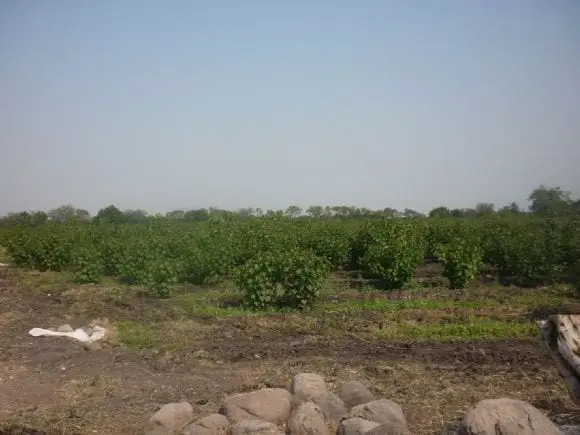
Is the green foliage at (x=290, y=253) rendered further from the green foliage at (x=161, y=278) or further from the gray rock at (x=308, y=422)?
the gray rock at (x=308, y=422)

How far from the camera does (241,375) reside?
28.1 feet

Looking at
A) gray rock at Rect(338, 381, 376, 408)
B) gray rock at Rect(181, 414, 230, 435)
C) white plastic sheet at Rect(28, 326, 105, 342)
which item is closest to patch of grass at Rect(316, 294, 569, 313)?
white plastic sheet at Rect(28, 326, 105, 342)

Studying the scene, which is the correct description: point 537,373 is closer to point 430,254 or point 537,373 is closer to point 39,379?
point 39,379

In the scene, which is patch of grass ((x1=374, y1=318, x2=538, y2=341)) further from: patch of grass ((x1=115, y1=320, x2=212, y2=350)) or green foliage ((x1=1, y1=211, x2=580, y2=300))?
patch of grass ((x1=115, y1=320, x2=212, y2=350))

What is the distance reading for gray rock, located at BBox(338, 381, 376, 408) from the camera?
688 cm

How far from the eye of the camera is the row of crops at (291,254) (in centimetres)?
1386

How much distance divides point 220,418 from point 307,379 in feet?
4.17

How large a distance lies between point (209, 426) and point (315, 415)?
3.88ft

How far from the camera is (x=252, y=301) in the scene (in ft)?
45.3

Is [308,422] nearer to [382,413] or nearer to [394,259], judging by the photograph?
[382,413]

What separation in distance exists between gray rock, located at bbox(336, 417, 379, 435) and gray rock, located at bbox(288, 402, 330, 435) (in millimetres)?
181

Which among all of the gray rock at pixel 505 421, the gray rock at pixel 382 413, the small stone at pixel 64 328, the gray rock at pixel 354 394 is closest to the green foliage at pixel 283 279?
the small stone at pixel 64 328

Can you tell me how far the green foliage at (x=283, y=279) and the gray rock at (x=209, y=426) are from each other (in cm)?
729

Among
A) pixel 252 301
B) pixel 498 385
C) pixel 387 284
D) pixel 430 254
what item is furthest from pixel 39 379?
pixel 430 254
